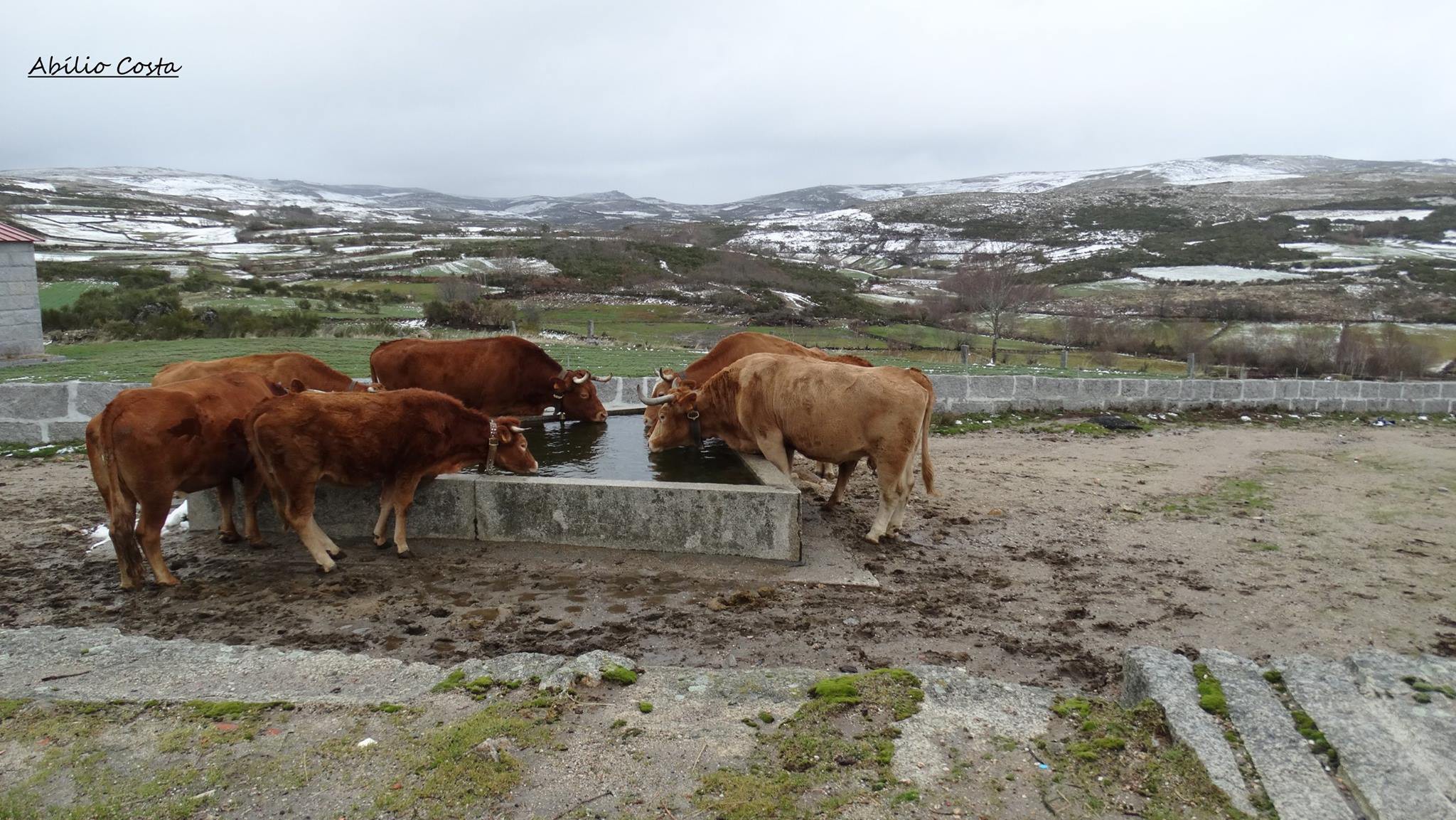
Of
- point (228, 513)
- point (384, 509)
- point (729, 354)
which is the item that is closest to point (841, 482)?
point (729, 354)

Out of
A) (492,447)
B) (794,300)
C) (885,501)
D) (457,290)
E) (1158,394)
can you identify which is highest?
(457,290)

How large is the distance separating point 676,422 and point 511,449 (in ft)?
6.52

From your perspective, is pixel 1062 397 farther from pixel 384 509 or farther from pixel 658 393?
pixel 384 509

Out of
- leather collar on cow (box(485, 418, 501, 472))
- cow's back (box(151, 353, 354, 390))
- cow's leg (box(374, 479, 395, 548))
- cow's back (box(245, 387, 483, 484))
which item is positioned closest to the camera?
cow's back (box(245, 387, 483, 484))

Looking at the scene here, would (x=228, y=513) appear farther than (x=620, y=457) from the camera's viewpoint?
No

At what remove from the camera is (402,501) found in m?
7.37

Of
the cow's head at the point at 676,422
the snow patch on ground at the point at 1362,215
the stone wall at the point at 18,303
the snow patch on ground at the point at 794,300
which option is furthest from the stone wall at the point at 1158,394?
the snow patch on ground at the point at 1362,215

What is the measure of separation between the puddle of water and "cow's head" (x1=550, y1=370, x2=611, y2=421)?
162 millimetres

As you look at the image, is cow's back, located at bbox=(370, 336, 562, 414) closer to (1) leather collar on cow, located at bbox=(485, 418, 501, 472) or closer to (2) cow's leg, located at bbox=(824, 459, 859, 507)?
(1) leather collar on cow, located at bbox=(485, 418, 501, 472)

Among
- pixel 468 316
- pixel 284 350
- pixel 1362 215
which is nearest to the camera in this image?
pixel 284 350

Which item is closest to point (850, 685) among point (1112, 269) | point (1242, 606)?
point (1242, 606)

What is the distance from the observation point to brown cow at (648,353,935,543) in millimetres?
7836

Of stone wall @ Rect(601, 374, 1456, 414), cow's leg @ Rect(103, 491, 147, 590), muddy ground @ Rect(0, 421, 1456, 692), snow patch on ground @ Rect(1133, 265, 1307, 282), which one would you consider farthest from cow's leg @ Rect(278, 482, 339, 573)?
snow patch on ground @ Rect(1133, 265, 1307, 282)

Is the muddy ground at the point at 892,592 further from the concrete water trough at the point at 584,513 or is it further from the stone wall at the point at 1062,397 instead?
the stone wall at the point at 1062,397
